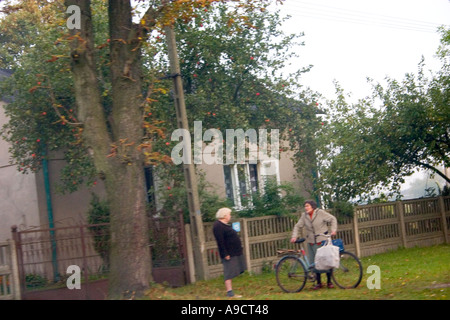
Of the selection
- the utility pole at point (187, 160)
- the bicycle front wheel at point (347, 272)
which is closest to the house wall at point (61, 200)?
the utility pole at point (187, 160)

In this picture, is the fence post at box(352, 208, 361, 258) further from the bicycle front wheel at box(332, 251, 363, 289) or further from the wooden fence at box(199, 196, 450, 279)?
the bicycle front wheel at box(332, 251, 363, 289)

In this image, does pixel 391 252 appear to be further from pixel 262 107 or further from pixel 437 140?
pixel 262 107

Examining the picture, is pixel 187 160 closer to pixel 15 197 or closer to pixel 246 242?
pixel 246 242

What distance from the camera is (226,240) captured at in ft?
33.1

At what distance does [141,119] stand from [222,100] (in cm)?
414

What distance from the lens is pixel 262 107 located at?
47.5ft

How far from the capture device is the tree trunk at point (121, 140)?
365 inches

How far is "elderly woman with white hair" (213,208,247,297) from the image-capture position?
10039mm

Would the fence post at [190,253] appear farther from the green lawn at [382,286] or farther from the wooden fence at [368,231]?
the wooden fence at [368,231]

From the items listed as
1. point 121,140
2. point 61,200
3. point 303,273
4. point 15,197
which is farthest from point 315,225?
point 15,197

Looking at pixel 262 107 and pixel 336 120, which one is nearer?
pixel 262 107

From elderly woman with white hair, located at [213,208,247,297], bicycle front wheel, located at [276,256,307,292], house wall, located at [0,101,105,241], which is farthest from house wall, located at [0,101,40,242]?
bicycle front wheel, located at [276,256,307,292]

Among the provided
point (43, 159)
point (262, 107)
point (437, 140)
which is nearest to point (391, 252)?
point (437, 140)
